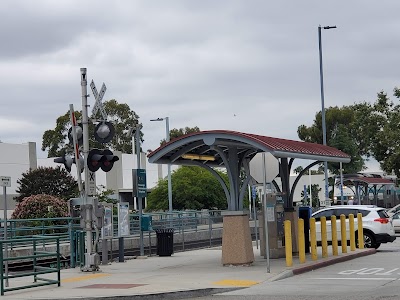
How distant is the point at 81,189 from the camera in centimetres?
1989

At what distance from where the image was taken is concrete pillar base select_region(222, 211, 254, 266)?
67.1ft

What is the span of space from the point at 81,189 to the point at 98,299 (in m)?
5.55

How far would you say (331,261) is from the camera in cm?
2225

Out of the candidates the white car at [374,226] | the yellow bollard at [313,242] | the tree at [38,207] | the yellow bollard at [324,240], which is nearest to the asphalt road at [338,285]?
the yellow bollard at [313,242]

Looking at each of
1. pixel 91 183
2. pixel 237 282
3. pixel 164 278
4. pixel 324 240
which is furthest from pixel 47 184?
pixel 237 282

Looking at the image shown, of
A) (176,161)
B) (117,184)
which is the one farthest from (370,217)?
(117,184)

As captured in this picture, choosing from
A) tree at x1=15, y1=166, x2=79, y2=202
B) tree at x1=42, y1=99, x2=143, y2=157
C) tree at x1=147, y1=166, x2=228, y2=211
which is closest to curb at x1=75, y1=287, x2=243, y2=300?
tree at x1=15, y1=166, x2=79, y2=202

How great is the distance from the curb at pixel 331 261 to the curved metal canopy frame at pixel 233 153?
2.22 metres

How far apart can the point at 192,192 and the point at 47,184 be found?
12237mm

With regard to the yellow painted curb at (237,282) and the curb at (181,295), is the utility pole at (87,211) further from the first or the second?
the curb at (181,295)

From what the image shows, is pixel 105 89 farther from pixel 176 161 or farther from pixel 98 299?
pixel 98 299

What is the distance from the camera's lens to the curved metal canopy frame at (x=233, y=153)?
19.9m

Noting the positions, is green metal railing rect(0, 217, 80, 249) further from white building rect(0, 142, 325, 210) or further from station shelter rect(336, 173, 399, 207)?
station shelter rect(336, 173, 399, 207)

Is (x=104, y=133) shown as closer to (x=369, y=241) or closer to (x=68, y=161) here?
(x=68, y=161)
